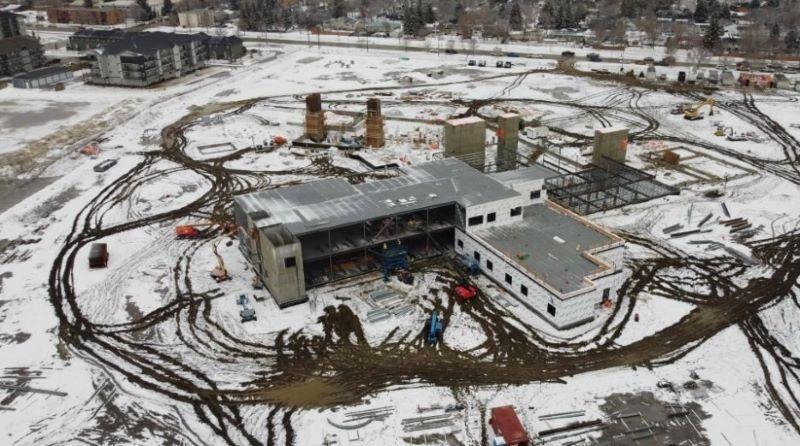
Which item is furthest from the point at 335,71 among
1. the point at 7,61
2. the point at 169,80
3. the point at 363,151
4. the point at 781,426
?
the point at 781,426

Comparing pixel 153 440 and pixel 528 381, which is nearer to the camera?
pixel 153 440

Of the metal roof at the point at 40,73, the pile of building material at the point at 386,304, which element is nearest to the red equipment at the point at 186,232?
the pile of building material at the point at 386,304

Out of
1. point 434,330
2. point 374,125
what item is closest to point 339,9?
point 374,125

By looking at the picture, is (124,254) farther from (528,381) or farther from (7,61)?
(7,61)

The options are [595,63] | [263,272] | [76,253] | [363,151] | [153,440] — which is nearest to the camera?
[153,440]

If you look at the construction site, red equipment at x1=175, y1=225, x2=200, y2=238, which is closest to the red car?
the construction site

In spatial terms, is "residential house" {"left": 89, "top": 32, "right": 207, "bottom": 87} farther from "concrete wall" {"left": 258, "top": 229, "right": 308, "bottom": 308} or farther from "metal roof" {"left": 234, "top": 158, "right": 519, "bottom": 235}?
"concrete wall" {"left": 258, "top": 229, "right": 308, "bottom": 308}
